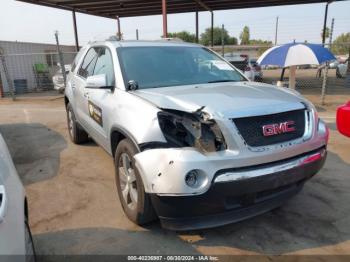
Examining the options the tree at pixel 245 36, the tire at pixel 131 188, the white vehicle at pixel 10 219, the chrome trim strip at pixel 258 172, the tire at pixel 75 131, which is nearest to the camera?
the white vehicle at pixel 10 219

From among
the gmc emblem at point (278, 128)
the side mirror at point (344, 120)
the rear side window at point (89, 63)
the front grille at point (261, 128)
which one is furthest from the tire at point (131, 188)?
the side mirror at point (344, 120)

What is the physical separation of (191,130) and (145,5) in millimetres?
15173

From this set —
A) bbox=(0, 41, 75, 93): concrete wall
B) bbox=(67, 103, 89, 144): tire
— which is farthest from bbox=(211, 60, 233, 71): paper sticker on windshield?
bbox=(0, 41, 75, 93): concrete wall

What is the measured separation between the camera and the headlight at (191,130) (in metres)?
2.52

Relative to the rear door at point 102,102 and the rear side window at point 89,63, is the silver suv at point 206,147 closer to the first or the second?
the rear door at point 102,102

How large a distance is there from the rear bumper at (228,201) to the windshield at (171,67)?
4.76 ft

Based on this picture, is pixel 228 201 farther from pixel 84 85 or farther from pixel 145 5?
pixel 145 5

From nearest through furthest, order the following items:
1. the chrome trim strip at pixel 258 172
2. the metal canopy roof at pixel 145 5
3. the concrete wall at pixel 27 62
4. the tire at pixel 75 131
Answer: the chrome trim strip at pixel 258 172 < the tire at pixel 75 131 < the metal canopy roof at pixel 145 5 < the concrete wall at pixel 27 62

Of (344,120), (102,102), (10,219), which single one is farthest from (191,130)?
(344,120)

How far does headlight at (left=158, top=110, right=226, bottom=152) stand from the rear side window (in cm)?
231

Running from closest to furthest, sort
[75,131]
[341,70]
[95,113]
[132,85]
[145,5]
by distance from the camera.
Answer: [132,85], [95,113], [75,131], [145,5], [341,70]

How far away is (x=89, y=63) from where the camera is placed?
191 inches

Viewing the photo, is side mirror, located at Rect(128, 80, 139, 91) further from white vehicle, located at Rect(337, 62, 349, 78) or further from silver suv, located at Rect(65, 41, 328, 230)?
white vehicle, located at Rect(337, 62, 349, 78)

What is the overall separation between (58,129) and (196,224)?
553 cm
